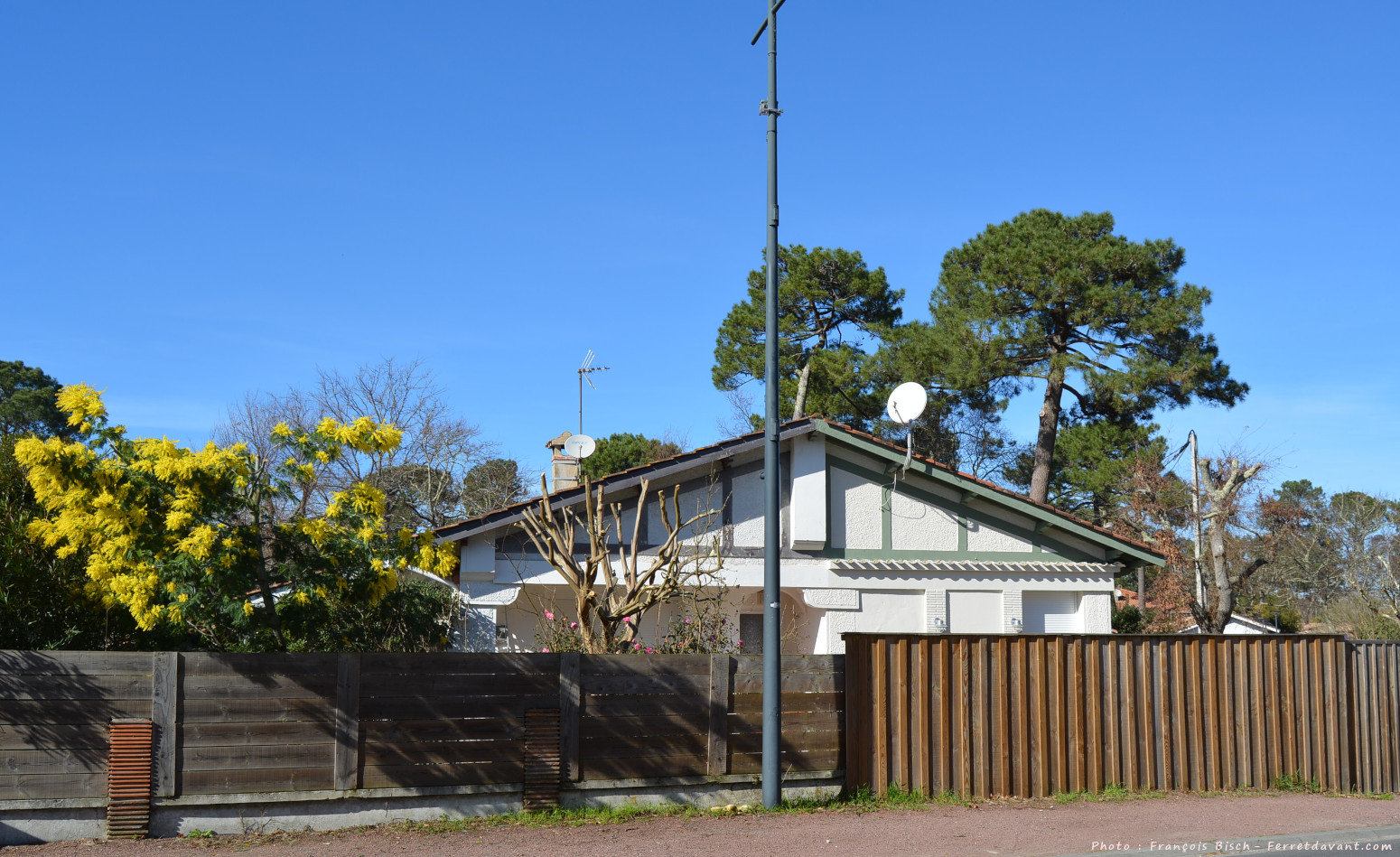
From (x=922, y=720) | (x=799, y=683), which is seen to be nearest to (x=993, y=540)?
(x=922, y=720)

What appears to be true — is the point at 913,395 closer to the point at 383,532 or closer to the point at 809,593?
the point at 809,593

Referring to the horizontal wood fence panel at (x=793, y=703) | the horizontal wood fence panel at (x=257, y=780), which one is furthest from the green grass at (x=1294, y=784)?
the horizontal wood fence panel at (x=257, y=780)

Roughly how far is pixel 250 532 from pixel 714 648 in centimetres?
608

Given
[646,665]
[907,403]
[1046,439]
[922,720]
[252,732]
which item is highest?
[1046,439]

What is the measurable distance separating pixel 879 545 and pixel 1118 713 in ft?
19.1

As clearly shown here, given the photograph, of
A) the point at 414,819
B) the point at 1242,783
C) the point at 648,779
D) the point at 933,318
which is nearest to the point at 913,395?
the point at 1242,783

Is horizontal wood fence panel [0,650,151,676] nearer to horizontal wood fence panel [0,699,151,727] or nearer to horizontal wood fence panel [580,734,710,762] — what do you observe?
horizontal wood fence panel [0,699,151,727]

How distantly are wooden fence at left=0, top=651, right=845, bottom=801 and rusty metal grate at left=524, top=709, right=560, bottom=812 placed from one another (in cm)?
7

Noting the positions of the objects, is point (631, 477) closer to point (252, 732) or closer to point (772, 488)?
point (772, 488)

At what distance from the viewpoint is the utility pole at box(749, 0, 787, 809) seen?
10.4m

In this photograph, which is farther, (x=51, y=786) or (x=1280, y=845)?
(x=1280, y=845)

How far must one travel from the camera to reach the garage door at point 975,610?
17297 mm

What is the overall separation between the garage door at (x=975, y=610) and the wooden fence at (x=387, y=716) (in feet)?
22.2

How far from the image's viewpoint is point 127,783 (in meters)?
8.88
